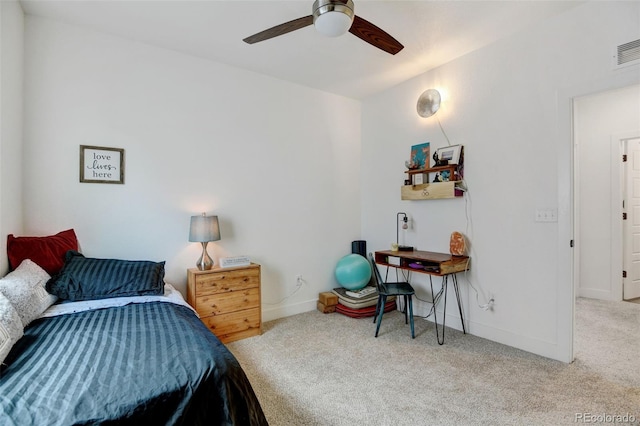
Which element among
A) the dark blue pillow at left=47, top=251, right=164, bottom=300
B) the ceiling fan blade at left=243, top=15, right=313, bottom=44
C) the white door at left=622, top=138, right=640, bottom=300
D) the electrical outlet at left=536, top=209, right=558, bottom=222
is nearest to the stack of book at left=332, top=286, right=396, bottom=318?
the electrical outlet at left=536, top=209, right=558, bottom=222

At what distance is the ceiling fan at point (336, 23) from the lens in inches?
68.8

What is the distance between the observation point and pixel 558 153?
2424 mm

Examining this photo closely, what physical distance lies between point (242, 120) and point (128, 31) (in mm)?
1191

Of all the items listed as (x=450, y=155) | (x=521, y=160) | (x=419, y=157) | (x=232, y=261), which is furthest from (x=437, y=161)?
(x=232, y=261)

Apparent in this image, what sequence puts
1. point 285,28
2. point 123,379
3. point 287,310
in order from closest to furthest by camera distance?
point 123,379 → point 285,28 → point 287,310

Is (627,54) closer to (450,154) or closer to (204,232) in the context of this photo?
(450,154)

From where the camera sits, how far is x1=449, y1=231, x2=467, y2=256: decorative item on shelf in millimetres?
3006

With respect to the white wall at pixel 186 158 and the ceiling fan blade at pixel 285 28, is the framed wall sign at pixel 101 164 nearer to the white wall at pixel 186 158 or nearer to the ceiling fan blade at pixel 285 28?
the white wall at pixel 186 158

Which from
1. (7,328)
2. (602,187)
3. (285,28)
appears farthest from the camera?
(602,187)

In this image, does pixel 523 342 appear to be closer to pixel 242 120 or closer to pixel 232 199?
pixel 232 199

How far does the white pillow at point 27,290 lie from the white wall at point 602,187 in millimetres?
5523

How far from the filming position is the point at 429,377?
2195 mm

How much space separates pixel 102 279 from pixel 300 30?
8.12ft

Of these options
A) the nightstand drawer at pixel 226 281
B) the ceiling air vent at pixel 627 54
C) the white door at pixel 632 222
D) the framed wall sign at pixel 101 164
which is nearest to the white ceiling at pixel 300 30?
the ceiling air vent at pixel 627 54
